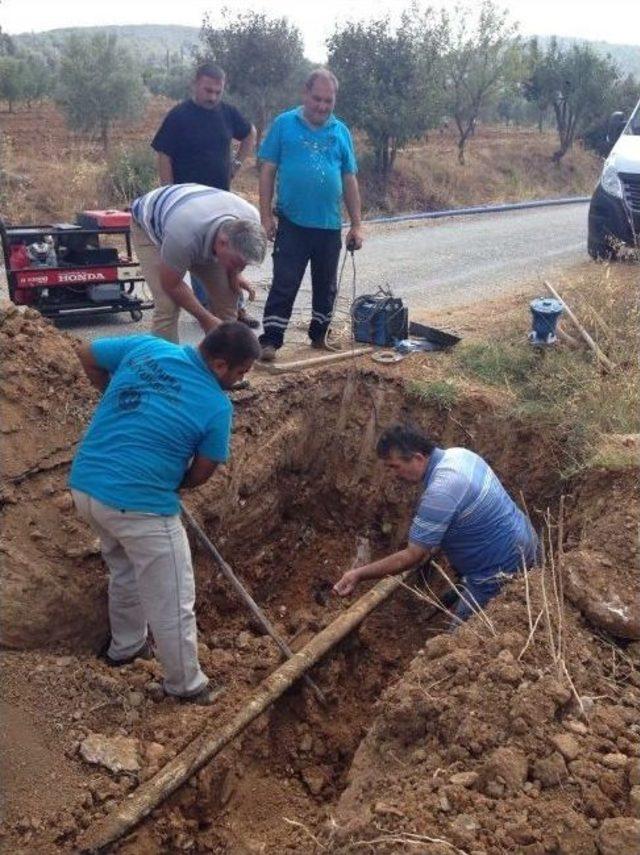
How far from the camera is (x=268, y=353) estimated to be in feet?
21.4

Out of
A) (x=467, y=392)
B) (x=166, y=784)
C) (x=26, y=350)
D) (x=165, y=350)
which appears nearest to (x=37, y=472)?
(x=26, y=350)

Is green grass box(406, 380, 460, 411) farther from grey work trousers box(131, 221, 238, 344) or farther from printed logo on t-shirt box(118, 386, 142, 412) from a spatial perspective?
printed logo on t-shirt box(118, 386, 142, 412)

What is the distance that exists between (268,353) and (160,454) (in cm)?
278

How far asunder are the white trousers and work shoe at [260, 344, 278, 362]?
A: 2569 mm

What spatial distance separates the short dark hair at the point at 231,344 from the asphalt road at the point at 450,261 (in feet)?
11.5

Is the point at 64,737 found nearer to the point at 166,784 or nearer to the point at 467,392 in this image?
the point at 166,784

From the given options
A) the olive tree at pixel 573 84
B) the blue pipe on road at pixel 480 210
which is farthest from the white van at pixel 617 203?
the olive tree at pixel 573 84

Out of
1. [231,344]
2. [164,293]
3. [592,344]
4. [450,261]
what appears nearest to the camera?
[231,344]

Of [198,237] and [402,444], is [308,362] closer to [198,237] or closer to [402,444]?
[198,237]

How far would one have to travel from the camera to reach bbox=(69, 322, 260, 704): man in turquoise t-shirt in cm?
383

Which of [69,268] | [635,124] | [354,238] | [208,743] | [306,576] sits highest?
[635,124]

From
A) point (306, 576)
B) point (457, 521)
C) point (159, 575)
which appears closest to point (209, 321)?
point (159, 575)

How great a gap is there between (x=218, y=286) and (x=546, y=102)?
25.9m

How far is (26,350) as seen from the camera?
17.3 feet
